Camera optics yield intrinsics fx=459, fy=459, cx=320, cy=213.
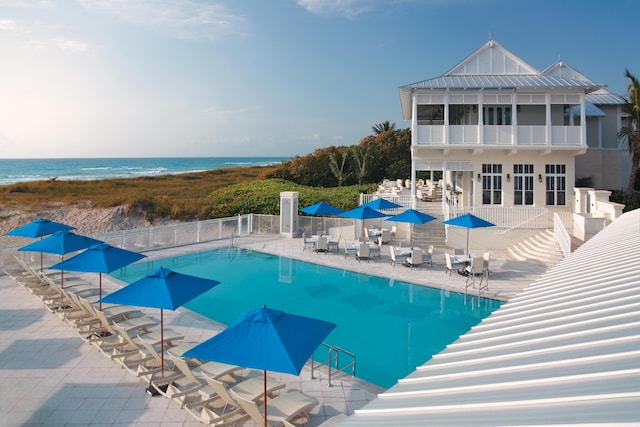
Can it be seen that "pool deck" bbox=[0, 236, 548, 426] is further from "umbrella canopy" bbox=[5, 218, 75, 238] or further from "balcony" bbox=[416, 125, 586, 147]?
"balcony" bbox=[416, 125, 586, 147]

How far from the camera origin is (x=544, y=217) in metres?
21.7

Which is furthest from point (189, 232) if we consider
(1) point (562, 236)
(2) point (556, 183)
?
(2) point (556, 183)

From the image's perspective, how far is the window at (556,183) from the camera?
2408 cm

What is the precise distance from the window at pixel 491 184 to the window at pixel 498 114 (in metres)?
2.40

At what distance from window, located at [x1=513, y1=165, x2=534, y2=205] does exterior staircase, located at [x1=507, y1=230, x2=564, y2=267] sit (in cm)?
358

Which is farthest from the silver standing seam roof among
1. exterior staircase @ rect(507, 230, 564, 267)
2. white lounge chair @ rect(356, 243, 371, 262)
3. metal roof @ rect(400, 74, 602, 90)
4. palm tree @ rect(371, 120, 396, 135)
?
palm tree @ rect(371, 120, 396, 135)

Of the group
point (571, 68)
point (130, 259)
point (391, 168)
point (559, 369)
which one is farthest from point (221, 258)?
point (391, 168)

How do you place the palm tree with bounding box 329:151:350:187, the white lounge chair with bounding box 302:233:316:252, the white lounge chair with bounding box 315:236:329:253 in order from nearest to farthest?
1. the white lounge chair with bounding box 315:236:329:253
2. the white lounge chair with bounding box 302:233:316:252
3. the palm tree with bounding box 329:151:350:187

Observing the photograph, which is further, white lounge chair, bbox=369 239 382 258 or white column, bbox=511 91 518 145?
white column, bbox=511 91 518 145

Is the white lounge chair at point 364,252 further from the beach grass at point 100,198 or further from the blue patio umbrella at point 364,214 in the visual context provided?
the beach grass at point 100,198

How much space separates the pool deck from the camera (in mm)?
7270

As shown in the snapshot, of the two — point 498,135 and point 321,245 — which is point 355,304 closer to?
point 321,245

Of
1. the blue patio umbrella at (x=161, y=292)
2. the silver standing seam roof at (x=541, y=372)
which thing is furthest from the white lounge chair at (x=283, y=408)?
the silver standing seam roof at (x=541, y=372)

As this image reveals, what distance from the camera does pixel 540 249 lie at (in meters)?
19.5
